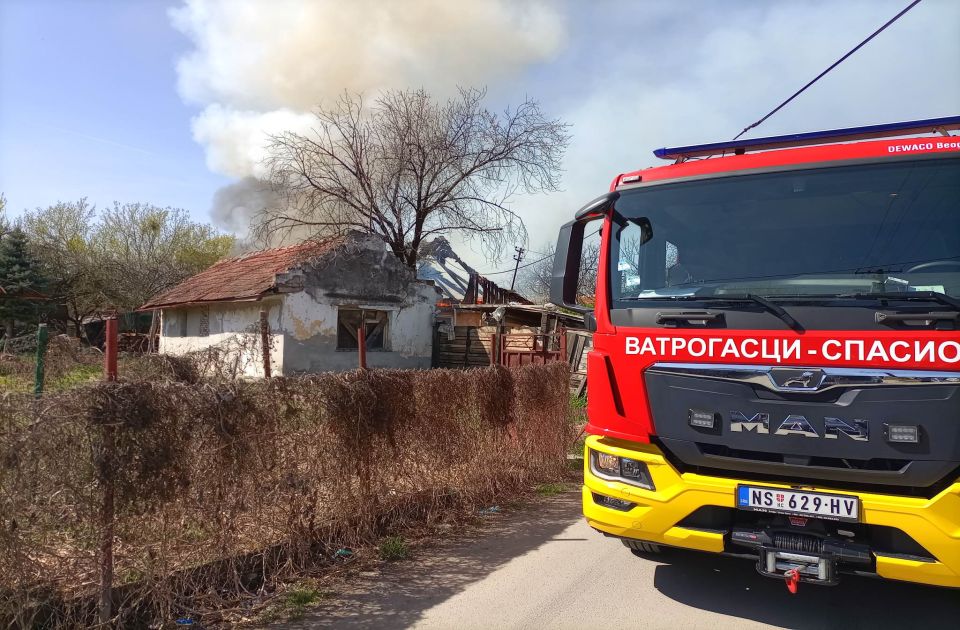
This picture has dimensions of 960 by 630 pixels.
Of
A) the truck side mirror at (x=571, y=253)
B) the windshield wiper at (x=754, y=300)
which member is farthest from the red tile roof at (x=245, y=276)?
the windshield wiper at (x=754, y=300)

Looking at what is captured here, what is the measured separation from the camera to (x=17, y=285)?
83.4 ft

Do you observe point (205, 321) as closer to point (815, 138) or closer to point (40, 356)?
point (40, 356)

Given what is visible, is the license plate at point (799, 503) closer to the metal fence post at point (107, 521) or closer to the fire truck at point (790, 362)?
the fire truck at point (790, 362)

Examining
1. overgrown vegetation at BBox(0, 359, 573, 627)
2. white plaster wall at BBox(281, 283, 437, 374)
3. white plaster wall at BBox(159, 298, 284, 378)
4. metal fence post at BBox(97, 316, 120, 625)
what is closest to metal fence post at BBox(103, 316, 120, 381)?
overgrown vegetation at BBox(0, 359, 573, 627)

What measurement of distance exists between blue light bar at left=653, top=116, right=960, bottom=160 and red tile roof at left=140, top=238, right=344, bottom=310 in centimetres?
1307

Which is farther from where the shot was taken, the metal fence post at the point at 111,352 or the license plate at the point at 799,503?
the metal fence post at the point at 111,352

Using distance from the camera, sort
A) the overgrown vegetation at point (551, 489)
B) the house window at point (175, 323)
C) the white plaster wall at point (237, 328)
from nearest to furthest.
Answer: the overgrown vegetation at point (551, 489), the white plaster wall at point (237, 328), the house window at point (175, 323)

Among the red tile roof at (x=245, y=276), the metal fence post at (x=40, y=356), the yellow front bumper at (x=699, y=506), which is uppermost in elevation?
the red tile roof at (x=245, y=276)

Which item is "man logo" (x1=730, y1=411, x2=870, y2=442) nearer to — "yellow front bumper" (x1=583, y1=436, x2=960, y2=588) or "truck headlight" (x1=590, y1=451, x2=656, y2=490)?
"yellow front bumper" (x1=583, y1=436, x2=960, y2=588)

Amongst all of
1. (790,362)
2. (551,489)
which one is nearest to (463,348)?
(551,489)

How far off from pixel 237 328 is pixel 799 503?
56.0 ft

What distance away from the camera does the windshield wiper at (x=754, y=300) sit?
3559 millimetres

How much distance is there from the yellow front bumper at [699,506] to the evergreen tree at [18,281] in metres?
27.7

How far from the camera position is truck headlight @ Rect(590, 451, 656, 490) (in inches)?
153
